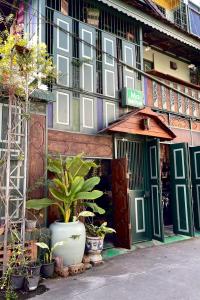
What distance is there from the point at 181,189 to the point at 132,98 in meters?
2.89

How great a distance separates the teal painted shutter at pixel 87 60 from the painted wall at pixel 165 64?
2.86 meters

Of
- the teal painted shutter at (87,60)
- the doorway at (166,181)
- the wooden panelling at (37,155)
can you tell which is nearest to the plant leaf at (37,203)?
the wooden panelling at (37,155)

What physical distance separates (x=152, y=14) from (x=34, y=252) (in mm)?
7097

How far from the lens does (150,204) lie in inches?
286

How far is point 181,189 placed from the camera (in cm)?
752

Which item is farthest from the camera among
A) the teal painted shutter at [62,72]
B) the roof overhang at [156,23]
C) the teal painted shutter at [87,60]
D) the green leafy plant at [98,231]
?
the roof overhang at [156,23]

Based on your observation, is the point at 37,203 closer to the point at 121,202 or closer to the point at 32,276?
the point at 32,276

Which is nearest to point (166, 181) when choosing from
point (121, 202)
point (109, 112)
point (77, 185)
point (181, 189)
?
point (181, 189)

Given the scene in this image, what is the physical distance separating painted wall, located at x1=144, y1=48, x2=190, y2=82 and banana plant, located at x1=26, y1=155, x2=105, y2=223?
553 centimetres

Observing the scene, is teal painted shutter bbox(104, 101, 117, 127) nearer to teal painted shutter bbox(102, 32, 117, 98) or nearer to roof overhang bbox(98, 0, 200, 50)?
teal painted shutter bbox(102, 32, 117, 98)

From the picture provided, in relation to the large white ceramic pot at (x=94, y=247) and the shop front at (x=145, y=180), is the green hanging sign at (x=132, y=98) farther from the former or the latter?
the large white ceramic pot at (x=94, y=247)

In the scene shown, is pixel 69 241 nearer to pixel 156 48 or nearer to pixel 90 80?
pixel 90 80

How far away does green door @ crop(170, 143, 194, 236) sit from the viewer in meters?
7.25

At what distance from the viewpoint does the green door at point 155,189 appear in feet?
22.5
